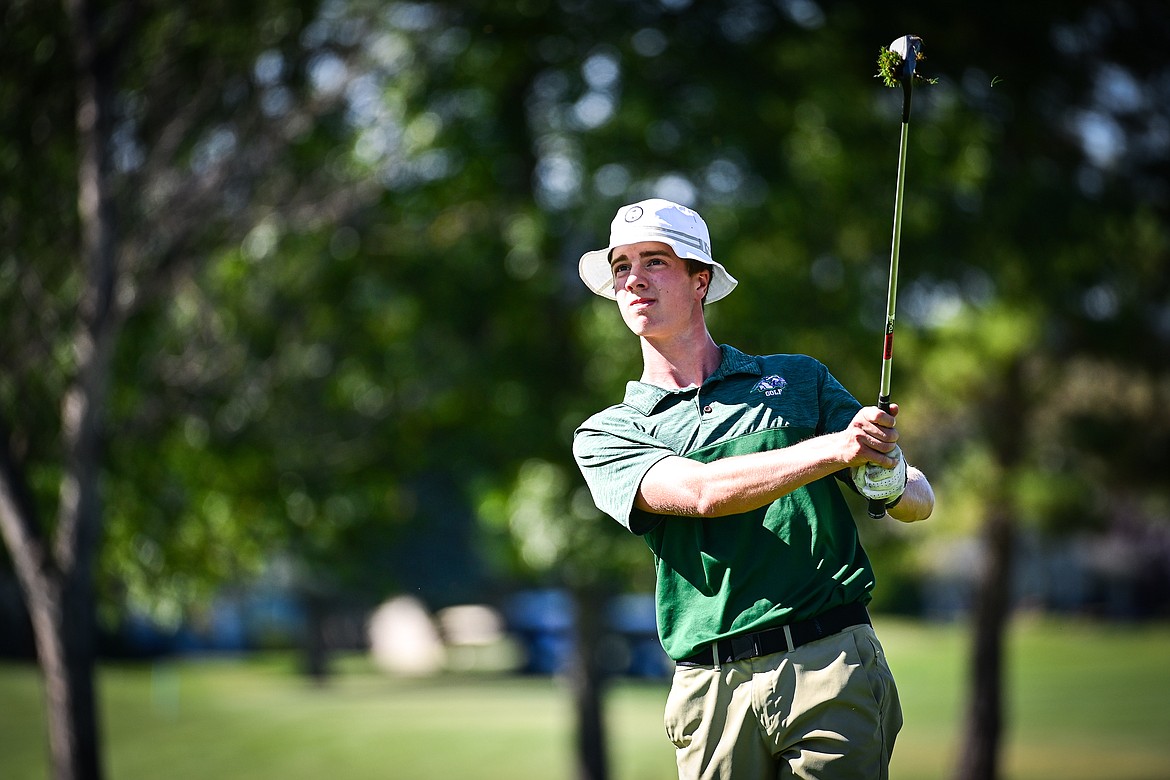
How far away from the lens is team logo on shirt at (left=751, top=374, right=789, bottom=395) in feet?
11.9

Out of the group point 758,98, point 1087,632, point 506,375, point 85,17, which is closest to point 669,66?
point 758,98

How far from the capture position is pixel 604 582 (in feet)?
42.6

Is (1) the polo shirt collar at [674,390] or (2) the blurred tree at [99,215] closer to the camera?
(1) the polo shirt collar at [674,390]

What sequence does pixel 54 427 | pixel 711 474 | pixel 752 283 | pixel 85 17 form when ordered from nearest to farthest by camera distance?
pixel 711 474 < pixel 85 17 < pixel 54 427 < pixel 752 283

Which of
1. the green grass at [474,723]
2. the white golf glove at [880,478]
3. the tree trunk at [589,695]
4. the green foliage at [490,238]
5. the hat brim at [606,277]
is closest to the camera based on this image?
the white golf glove at [880,478]

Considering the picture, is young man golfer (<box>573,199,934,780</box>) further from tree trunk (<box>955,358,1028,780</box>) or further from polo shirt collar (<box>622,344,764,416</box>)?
tree trunk (<box>955,358,1028,780</box>)

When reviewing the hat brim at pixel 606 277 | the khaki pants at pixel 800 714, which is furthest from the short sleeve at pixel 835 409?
→ the khaki pants at pixel 800 714

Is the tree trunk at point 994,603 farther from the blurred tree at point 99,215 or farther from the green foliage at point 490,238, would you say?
the blurred tree at point 99,215

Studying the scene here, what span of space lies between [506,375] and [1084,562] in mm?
46039

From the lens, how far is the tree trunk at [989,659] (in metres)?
15.9

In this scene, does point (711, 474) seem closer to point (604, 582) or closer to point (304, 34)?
point (304, 34)

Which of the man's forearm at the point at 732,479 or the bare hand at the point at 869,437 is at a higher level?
the bare hand at the point at 869,437

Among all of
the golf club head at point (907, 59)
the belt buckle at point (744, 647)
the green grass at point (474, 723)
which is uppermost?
the golf club head at point (907, 59)

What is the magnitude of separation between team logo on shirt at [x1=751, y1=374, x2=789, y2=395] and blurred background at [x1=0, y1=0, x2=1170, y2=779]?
21.6 feet
